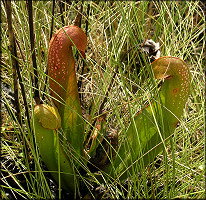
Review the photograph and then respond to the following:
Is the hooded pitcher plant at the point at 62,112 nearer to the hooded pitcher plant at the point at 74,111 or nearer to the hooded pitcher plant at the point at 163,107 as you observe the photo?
the hooded pitcher plant at the point at 74,111

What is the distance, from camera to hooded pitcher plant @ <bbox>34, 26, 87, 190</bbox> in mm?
831

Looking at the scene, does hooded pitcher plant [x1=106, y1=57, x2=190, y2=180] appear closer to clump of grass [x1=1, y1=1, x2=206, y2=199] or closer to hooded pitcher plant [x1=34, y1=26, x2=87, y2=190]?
clump of grass [x1=1, y1=1, x2=206, y2=199]

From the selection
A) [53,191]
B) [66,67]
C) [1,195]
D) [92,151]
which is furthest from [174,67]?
[1,195]

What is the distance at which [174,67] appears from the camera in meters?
0.85

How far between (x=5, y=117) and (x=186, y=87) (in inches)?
32.4

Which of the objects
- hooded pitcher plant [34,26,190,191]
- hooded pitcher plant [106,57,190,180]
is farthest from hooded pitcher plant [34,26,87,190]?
hooded pitcher plant [106,57,190,180]

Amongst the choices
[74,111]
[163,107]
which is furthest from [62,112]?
[163,107]

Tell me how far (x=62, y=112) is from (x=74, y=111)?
118mm

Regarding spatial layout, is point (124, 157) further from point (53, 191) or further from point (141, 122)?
point (53, 191)

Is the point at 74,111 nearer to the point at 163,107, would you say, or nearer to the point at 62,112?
the point at 62,112

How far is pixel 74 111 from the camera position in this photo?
0.83m

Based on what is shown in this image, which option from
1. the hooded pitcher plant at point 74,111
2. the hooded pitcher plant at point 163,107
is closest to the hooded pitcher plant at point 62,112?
the hooded pitcher plant at point 74,111

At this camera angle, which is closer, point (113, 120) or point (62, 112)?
point (62, 112)

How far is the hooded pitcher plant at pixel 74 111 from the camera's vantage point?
84 cm
